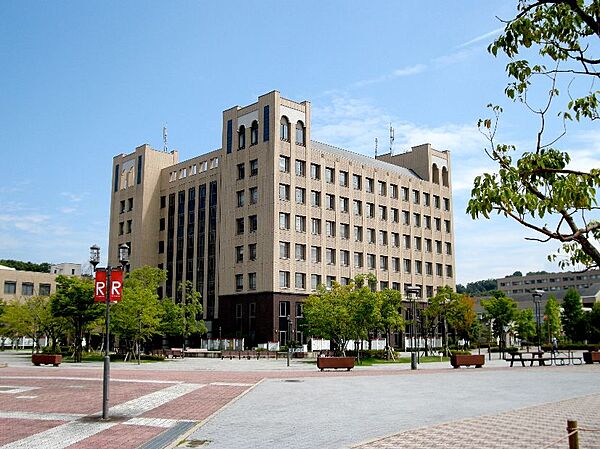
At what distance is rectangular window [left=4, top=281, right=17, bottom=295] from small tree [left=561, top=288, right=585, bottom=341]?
89703 mm

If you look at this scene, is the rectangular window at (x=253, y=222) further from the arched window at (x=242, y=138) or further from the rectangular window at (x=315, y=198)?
the arched window at (x=242, y=138)

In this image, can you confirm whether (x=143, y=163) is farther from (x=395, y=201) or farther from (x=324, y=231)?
(x=395, y=201)

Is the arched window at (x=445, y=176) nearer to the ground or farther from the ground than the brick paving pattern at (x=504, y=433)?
farther from the ground

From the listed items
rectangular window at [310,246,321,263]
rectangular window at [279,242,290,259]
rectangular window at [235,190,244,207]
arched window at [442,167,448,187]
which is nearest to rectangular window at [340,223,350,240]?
rectangular window at [310,246,321,263]

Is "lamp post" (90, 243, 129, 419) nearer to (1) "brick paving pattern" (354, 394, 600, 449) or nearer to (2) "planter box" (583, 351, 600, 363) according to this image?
(1) "brick paving pattern" (354, 394, 600, 449)

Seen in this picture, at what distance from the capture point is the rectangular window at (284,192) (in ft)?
232

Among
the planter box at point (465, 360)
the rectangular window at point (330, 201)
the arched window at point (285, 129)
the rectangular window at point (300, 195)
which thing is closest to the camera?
the planter box at point (465, 360)

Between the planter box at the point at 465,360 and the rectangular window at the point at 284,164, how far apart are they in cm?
3782

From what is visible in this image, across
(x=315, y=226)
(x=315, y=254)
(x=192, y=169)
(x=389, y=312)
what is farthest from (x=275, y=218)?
(x=192, y=169)

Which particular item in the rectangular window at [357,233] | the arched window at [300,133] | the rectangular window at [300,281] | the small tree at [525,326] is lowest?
the small tree at [525,326]

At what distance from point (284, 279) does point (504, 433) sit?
189 feet

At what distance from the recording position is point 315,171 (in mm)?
75375

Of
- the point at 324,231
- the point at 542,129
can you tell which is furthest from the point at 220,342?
the point at 542,129

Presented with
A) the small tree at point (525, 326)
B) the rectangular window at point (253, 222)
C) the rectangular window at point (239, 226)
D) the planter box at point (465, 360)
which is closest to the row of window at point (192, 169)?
the rectangular window at point (239, 226)
